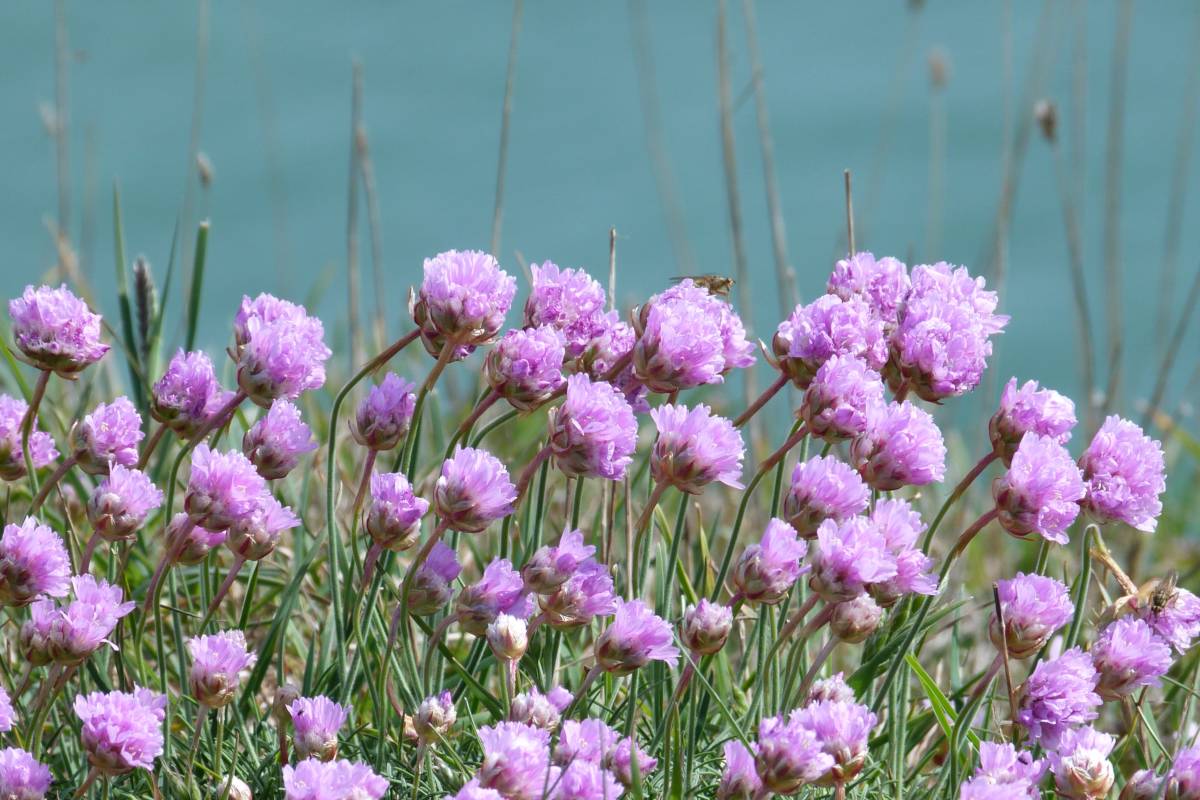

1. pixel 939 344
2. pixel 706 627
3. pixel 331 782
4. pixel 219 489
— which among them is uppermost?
pixel 939 344

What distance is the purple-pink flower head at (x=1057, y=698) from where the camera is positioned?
113cm

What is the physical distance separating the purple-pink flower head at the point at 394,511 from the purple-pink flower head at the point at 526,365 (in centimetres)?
10

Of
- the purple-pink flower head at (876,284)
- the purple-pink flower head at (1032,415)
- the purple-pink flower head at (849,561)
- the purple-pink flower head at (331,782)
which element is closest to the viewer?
the purple-pink flower head at (331,782)

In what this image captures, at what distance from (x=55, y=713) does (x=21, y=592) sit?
34 cm

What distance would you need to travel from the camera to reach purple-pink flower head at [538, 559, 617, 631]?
3.71 feet

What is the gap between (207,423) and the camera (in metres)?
1.25

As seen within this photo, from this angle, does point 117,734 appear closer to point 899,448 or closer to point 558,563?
point 558,563

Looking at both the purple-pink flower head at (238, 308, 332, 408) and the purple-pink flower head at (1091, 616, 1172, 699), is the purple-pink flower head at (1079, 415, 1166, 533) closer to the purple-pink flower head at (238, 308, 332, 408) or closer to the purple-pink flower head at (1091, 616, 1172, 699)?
the purple-pink flower head at (1091, 616, 1172, 699)

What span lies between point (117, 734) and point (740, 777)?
40cm

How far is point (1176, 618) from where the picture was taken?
122 cm

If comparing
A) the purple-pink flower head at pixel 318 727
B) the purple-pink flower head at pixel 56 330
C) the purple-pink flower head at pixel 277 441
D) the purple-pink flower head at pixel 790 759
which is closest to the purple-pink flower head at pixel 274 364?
the purple-pink flower head at pixel 277 441

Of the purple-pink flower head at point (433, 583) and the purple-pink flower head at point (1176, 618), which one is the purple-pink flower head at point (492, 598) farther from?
the purple-pink flower head at point (1176, 618)

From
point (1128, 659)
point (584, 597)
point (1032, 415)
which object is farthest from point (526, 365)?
point (1128, 659)

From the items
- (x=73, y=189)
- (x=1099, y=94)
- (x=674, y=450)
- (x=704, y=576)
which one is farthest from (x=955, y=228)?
(x=674, y=450)
